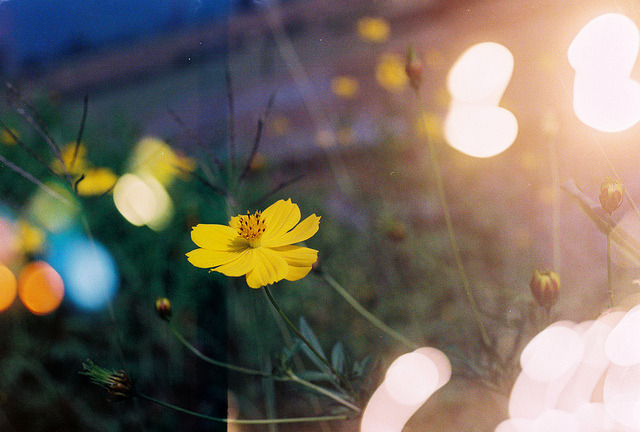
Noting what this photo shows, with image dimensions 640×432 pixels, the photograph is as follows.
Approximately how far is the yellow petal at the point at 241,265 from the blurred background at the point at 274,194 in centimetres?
18

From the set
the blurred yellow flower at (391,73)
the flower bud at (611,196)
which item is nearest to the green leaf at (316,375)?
the flower bud at (611,196)

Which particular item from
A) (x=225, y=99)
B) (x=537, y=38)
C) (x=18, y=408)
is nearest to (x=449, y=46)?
(x=537, y=38)

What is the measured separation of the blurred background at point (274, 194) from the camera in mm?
665

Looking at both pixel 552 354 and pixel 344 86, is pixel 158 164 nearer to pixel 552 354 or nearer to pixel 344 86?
pixel 344 86

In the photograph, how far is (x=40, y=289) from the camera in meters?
0.81

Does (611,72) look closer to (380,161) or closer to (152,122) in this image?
(380,161)

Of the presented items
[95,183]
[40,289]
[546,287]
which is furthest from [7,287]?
[546,287]

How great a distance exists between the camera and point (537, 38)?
2.68 ft

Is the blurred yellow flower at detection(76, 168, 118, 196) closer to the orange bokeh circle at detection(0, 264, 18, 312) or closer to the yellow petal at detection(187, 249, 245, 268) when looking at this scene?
the orange bokeh circle at detection(0, 264, 18, 312)

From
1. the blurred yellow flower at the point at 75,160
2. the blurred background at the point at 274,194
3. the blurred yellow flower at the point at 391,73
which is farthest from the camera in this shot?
the blurred yellow flower at the point at 391,73

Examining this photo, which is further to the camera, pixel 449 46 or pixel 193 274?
pixel 449 46

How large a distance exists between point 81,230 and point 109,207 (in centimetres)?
12

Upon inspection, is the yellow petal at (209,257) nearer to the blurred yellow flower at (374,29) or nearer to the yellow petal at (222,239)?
the yellow petal at (222,239)

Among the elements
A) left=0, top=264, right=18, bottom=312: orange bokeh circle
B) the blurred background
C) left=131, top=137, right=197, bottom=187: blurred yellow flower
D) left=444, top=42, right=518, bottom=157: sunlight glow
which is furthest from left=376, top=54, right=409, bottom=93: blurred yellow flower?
left=0, top=264, right=18, bottom=312: orange bokeh circle
